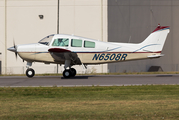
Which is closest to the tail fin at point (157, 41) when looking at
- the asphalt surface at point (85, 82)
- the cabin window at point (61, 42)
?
the asphalt surface at point (85, 82)

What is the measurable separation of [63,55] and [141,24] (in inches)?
699

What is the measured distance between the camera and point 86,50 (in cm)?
1684

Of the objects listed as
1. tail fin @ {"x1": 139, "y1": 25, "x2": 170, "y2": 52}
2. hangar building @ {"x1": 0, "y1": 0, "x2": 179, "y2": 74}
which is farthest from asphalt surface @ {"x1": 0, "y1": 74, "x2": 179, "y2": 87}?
hangar building @ {"x1": 0, "y1": 0, "x2": 179, "y2": 74}

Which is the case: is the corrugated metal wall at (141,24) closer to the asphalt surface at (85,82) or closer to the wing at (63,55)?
the wing at (63,55)

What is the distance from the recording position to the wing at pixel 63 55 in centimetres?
1603

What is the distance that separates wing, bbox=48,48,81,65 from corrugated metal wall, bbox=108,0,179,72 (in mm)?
13462

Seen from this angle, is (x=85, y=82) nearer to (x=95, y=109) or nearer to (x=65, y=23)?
(x=95, y=109)

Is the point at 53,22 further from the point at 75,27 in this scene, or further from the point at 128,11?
the point at 128,11

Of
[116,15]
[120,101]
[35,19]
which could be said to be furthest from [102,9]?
[120,101]

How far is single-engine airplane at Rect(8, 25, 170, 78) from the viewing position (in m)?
16.7

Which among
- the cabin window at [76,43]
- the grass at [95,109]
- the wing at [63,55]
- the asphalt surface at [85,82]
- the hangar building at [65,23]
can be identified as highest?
the hangar building at [65,23]

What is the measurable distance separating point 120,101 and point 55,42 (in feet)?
31.3

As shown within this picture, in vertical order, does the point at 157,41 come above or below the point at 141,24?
below

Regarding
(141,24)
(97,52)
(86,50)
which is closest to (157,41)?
(97,52)
